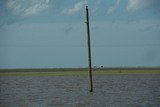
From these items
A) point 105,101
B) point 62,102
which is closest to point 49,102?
point 62,102

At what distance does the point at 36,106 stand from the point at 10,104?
2081 mm

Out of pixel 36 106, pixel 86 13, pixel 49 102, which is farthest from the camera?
pixel 86 13

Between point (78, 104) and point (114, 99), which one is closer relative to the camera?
point (78, 104)

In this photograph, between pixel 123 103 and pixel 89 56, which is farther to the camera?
pixel 89 56

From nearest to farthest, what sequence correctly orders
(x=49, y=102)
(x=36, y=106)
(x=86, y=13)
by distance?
(x=36, y=106)
(x=49, y=102)
(x=86, y=13)

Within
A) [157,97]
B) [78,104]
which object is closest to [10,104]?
[78,104]

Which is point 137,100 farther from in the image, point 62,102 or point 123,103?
point 62,102

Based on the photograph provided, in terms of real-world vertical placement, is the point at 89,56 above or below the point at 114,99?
above

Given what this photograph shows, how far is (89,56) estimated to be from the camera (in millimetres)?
39281

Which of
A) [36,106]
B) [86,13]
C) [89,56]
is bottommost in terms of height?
[36,106]

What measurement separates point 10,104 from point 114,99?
333 inches

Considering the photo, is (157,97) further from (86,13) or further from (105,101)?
(86,13)

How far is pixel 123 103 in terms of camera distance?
118 ft

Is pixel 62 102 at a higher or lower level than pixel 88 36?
lower
